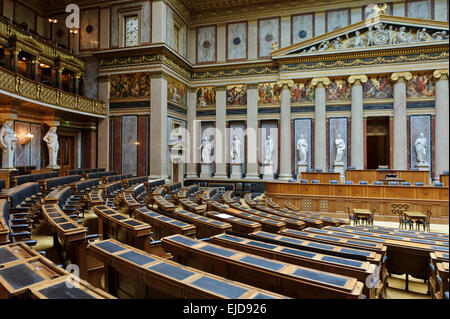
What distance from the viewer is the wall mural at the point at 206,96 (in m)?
17.3

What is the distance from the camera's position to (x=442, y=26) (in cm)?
1336

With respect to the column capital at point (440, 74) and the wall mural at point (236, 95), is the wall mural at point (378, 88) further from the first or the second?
the wall mural at point (236, 95)

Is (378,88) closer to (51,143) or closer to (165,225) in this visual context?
(165,225)

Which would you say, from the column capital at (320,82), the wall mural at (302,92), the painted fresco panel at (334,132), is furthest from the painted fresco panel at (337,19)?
the painted fresco panel at (334,132)

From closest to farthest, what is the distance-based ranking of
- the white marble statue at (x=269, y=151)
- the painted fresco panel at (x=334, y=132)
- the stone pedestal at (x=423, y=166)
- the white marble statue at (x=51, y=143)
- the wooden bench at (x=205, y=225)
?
1. the wooden bench at (x=205, y=225)
2. the white marble statue at (x=51, y=143)
3. the stone pedestal at (x=423, y=166)
4. the painted fresco panel at (x=334, y=132)
5. the white marble statue at (x=269, y=151)

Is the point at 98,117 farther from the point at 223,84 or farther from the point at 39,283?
the point at 39,283

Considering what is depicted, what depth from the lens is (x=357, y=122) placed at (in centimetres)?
1508

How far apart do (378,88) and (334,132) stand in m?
3.11

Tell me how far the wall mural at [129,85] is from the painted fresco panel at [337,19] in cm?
1027

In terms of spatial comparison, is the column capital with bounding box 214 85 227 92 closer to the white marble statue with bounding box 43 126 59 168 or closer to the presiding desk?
the presiding desk

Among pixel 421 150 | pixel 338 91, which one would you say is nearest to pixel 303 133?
pixel 338 91

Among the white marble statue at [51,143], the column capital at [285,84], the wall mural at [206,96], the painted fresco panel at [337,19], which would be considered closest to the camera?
the white marble statue at [51,143]

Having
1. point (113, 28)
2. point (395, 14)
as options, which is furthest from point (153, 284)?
point (395, 14)
